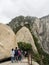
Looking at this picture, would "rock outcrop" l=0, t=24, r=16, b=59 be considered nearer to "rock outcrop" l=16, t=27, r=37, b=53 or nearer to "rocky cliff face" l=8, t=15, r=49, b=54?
"rock outcrop" l=16, t=27, r=37, b=53

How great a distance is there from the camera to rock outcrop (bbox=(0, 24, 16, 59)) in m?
44.5

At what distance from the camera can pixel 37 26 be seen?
5672cm

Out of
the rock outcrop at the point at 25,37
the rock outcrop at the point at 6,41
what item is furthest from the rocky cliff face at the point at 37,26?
the rock outcrop at the point at 6,41

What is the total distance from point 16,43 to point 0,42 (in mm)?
2344

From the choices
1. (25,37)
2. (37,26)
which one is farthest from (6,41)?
(37,26)

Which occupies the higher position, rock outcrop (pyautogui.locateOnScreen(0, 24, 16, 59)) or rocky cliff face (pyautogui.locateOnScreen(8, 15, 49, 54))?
rocky cliff face (pyautogui.locateOnScreen(8, 15, 49, 54))

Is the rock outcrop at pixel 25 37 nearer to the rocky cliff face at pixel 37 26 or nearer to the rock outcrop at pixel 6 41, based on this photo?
the rocky cliff face at pixel 37 26

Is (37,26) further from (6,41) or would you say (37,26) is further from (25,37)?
(6,41)

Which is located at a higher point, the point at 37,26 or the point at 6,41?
the point at 37,26

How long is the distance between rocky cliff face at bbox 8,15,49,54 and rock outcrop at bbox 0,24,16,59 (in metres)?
8.00

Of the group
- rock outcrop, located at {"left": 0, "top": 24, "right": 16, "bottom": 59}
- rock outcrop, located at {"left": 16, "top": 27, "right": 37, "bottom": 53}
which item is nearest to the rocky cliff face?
rock outcrop, located at {"left": 16, "top": 27, "right": 37, "bottom": 53}

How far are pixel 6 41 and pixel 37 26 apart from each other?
38.0 feet

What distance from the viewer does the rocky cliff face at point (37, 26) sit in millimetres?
54891

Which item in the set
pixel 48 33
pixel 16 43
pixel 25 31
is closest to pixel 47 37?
pixel 48 33
